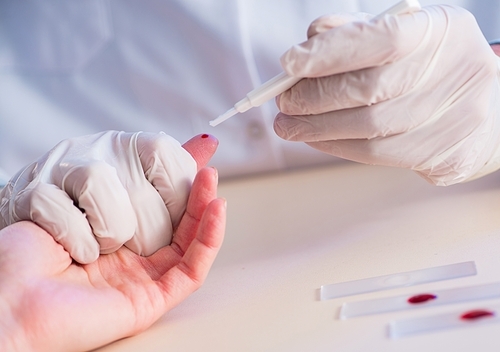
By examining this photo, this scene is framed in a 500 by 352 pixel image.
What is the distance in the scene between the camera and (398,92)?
0.82 metres

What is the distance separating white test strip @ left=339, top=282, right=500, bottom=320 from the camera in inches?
26.3

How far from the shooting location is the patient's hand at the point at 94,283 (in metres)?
0.66

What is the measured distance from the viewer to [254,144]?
1.24 m

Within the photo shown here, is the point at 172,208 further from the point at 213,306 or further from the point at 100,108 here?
the point at 100,108

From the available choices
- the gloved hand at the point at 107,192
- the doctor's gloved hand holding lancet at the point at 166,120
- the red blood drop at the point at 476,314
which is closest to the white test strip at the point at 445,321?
the red blood drop at the point at 476,314

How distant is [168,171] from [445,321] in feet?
1.39

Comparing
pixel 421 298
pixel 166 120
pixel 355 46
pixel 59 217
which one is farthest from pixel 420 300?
pixel 166 120

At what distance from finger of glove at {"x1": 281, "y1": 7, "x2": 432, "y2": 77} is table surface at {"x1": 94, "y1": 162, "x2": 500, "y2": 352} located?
29cm

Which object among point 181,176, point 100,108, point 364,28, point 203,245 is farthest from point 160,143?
point 100,108

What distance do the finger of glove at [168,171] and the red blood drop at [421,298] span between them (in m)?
0.34

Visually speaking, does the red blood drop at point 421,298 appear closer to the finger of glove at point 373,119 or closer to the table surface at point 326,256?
the table surface at point 326,256

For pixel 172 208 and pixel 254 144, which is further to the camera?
pixel 254 144

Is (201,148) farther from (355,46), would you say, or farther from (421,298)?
(421,298)

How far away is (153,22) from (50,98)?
28 centimetres
